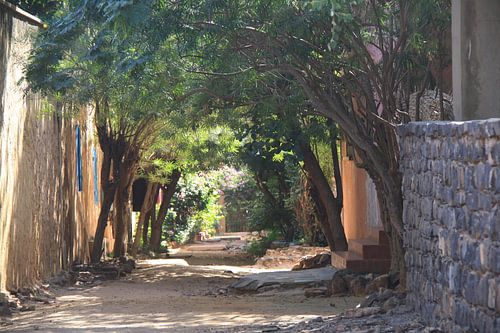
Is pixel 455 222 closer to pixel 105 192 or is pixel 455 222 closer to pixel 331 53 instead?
pixel 331 53

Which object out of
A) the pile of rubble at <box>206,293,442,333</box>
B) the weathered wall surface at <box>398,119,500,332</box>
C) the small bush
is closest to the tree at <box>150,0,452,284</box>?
the pile of rubble at <box>206,293,442,333</box>

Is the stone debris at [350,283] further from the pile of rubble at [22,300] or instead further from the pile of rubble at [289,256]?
the pile of rubble at [289,256]

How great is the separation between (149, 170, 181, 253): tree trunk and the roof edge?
1145 centimetres

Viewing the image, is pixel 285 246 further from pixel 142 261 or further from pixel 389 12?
pixel 389 12

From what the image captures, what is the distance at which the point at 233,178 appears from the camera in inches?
1490

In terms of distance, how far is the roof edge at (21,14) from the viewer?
12975mm

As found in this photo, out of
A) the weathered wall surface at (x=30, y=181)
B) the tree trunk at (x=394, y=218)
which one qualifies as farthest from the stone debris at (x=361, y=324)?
the weathered wall surface at (x=30, y=181)

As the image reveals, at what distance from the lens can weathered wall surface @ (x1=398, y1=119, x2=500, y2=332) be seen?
638cm

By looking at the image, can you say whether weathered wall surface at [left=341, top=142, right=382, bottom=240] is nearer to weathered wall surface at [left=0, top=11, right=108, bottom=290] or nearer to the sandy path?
the sandy path

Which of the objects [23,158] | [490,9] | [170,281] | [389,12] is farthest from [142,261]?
[490,9]

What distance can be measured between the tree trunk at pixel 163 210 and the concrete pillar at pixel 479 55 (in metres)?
16.3

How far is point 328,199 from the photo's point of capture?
1855 centimetres

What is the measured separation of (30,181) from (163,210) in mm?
12489

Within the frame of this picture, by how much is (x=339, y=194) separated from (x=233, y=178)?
18795 mm
